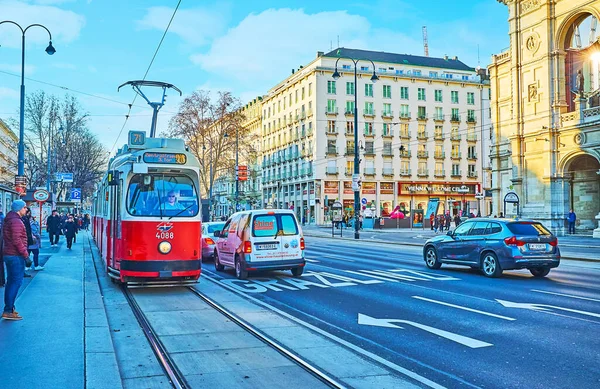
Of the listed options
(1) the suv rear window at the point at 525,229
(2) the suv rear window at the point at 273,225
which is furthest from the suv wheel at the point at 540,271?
(2) the suv rear window at the point at 273,225

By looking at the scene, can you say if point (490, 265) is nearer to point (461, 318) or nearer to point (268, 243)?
point (268, 243)

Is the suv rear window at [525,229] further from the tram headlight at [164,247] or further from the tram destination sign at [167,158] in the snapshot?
the tram headlight at [164,247]

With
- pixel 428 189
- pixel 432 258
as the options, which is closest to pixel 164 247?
pixel 432 258

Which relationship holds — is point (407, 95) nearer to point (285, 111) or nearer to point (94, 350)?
point (285, 111)

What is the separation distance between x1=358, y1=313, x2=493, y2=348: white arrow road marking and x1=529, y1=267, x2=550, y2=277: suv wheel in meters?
7.85

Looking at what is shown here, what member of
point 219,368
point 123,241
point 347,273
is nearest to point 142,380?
point 219,368

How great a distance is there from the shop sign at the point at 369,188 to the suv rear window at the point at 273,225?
61.2m

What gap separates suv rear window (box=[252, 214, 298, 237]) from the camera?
1451 centimetres

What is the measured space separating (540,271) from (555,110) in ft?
86.9

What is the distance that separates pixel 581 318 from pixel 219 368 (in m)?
5.96

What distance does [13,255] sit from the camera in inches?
348

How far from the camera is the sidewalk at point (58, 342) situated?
5699 mm

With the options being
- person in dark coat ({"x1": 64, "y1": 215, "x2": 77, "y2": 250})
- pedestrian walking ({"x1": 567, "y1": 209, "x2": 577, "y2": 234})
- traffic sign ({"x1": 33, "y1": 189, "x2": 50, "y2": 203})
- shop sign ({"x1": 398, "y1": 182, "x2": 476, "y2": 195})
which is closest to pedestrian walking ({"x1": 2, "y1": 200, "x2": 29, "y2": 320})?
traffic sign ({"x1": 33, "y1": 189, "x2": 50, "y2": 203})

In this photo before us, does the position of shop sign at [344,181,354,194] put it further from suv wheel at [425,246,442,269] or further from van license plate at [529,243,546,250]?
van license plate at [529,243,546,250]
